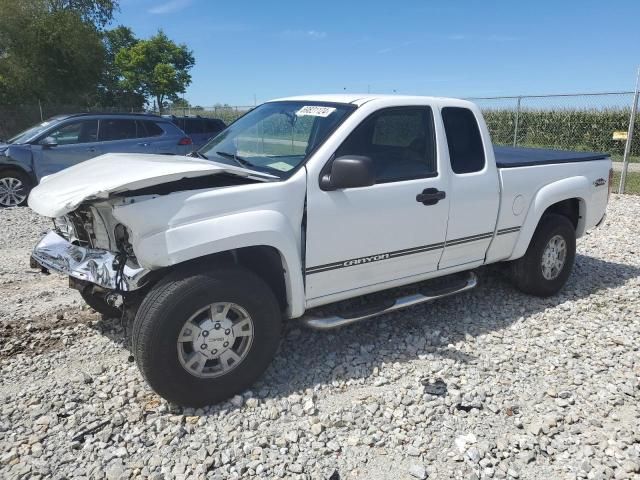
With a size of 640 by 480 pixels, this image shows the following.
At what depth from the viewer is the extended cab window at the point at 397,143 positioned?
3.77 m

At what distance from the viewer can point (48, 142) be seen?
990 centimetres

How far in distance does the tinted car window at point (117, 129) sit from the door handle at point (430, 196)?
829 cm

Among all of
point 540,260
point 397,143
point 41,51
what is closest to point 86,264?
point 397,143

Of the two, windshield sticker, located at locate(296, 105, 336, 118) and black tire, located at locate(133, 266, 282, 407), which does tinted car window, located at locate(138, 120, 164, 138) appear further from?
black tire, located at locate(133, 266, 282, 407)

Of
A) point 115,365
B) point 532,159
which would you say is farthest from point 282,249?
point 532,159

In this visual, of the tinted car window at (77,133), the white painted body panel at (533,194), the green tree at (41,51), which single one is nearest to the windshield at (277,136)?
the white painted body panel at (533,194)

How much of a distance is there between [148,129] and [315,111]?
25.8ft

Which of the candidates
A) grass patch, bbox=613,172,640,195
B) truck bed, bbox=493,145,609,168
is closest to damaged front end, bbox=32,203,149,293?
truck bed, bbox=493,145,609,168

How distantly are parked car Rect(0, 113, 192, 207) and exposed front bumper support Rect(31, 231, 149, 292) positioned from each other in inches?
273

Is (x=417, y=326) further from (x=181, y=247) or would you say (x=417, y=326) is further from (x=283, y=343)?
(x=181, y=247)

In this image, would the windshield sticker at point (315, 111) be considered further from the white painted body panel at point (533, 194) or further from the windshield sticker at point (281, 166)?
the white painted body panel at point (533, 194)

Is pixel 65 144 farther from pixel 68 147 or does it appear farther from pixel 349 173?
pixel 349 173

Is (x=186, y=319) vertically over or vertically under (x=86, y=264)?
under

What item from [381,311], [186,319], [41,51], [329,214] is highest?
[41,51]
